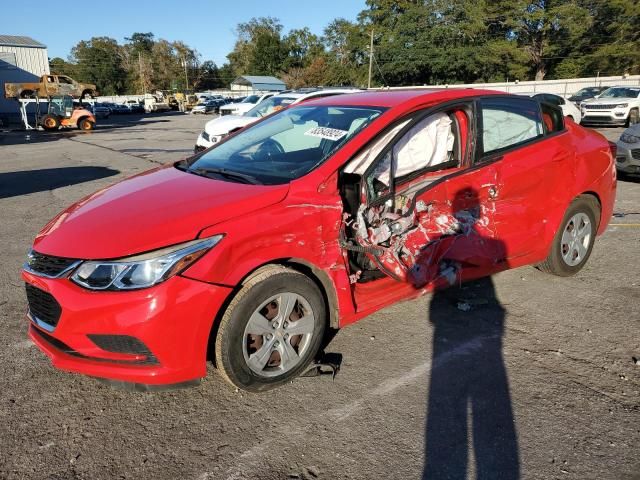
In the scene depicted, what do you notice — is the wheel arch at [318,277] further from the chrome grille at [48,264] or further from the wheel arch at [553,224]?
the wheel arch at [553,224]

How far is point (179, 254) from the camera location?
2.43 metres

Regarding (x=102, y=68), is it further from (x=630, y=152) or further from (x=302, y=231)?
(x=302, y=231)

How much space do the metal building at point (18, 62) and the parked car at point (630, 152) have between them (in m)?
40.8

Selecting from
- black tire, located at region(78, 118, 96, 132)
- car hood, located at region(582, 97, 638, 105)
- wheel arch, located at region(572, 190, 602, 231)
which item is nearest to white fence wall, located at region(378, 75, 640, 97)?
car hood, located at region(582, 97, 638, 105)

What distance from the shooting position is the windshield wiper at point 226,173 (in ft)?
10.00

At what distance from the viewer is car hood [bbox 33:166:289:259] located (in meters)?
2.48

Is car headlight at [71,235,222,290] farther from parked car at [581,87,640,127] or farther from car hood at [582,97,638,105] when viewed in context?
car hood at [582,97,638,105]

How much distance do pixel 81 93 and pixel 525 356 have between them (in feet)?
109

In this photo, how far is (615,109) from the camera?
19078 millimetres

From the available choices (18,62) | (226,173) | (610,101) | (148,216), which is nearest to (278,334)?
(148,216)

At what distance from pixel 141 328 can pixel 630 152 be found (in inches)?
344

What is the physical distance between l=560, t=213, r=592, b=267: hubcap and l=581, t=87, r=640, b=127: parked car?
1777cm

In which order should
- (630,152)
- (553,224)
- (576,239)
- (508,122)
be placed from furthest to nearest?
1. (630,152)
2. (576,239)
3. (553,224)
4. (508,122)

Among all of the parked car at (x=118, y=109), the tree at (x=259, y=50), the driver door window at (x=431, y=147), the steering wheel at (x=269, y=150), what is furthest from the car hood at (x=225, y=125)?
the tree at (x=259, y=50)
